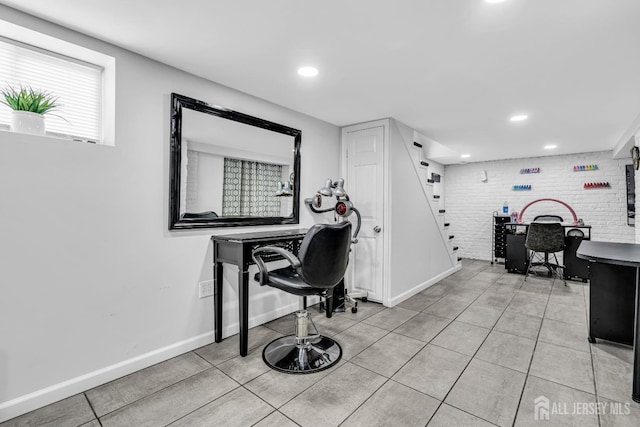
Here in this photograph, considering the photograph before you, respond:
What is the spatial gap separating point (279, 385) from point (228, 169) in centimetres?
171

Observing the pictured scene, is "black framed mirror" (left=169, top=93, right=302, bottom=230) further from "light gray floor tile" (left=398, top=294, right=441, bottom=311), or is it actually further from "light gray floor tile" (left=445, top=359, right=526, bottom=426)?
"light gray floor tile" (left=445, top=359, right=526, bottom=426)

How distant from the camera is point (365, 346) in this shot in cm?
240

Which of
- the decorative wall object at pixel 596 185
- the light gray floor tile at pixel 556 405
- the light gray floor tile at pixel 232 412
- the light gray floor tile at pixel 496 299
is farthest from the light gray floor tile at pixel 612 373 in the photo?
the decorative wall object at pixel 596 185

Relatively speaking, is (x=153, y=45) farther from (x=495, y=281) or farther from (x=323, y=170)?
(x=495, y=281)

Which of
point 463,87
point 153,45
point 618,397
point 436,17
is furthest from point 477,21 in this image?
point 618,397

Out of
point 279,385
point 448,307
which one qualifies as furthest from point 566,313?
point 279,385

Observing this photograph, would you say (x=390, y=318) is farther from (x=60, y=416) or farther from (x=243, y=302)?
(x=60, y=416)

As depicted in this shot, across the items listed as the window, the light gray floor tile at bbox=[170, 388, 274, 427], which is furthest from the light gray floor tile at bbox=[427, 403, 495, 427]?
the window

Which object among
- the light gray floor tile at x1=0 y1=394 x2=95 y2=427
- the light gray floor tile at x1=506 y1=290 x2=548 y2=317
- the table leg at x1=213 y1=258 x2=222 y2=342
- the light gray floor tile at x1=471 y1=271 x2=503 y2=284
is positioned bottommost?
the light gray floor tile at x1=0 y1=394 x2=95 y2=427

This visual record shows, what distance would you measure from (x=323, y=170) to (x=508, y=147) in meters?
3.41

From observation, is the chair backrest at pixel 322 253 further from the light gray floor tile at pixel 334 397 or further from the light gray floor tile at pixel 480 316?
the light gray floor tile at pixel 480 316

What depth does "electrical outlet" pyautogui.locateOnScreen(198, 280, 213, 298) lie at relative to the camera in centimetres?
238

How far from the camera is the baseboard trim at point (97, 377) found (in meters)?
1.58

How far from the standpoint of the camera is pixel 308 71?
2.25 meters
